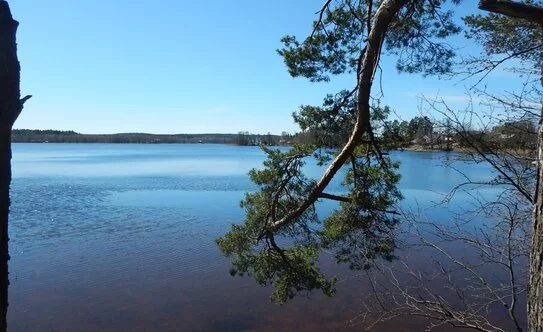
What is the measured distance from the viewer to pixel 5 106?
2941mm

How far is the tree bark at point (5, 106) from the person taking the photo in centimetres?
288

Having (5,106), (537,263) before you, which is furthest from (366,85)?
(5,106)

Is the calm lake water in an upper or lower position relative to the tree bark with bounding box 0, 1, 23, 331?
lower

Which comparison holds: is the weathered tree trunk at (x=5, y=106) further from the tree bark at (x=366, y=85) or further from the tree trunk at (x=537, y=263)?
the tree trunk at (x=537, y=263)

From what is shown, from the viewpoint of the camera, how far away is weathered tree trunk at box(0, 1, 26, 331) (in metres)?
2.88

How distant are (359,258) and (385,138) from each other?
160 centimetres

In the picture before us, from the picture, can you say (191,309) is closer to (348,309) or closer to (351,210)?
(348,309)

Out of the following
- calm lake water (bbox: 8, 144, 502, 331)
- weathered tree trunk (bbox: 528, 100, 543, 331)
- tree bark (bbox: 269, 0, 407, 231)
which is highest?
tree bark (bbox: 269, 0, 407, 231)

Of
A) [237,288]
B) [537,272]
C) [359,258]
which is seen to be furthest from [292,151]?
[237,288]

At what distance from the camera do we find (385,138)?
5566 mm

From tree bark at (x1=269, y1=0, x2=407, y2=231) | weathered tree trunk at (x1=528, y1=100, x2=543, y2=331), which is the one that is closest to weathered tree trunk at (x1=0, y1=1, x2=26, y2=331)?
tree bark at (x1=269, y1=0, x2=407, y2=231)

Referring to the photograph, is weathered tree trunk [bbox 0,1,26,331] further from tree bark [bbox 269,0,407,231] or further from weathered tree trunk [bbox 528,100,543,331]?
weathered tree trunk [bbox 528,100,543,331]

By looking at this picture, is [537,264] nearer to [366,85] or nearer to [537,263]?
[537,263]

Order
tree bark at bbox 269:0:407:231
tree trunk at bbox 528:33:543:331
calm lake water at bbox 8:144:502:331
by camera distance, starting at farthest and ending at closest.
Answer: calm lake water at bbox 8:144:502:331 → tree bark at bbox 269:0:407:231 → tree trunk at bbox 528:33:543:331
